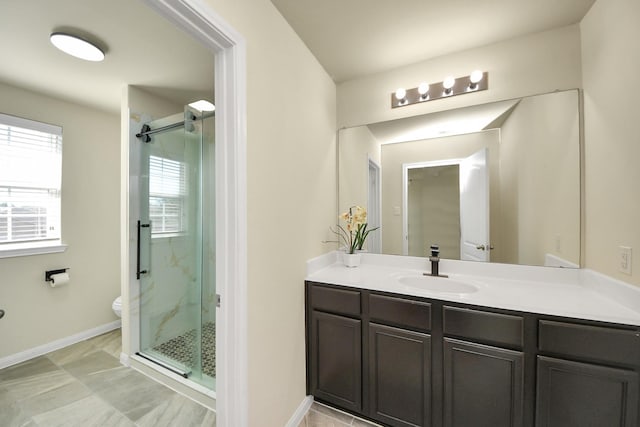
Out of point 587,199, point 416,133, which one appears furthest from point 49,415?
point 587,199

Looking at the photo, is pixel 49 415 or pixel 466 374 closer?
pixel 466 374

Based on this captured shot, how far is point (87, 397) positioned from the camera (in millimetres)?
1747

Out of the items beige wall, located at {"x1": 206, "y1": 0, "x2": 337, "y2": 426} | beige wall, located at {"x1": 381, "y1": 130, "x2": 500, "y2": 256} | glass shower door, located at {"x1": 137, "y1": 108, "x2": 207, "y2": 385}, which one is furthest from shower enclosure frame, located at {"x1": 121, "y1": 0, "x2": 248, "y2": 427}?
beige wall, located at {"x1": 381, "y1": 130, "x2": 500, "y2": 256}

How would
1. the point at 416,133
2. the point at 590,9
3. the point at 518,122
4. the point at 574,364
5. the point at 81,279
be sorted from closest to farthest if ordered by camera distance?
1. the point at 574,364
2. the point at 590,9
3. the point at 518,122
4. the point at 416,133
5. the point at 81,279

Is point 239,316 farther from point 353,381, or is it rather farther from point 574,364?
point 574,364

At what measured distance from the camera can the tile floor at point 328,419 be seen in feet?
5.05

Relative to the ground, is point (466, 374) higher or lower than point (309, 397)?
higher

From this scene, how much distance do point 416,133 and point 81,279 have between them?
358 cm

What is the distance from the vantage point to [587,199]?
146 centimetres

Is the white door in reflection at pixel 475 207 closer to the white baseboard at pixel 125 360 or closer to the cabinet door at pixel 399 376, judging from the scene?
the cabinet door at pixel 399 376

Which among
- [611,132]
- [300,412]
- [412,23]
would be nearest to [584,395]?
[611,132]

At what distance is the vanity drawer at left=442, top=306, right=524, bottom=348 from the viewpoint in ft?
3.84

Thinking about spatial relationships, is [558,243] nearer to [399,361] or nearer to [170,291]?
[399,361]

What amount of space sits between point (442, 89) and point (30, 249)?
3.73 metres
